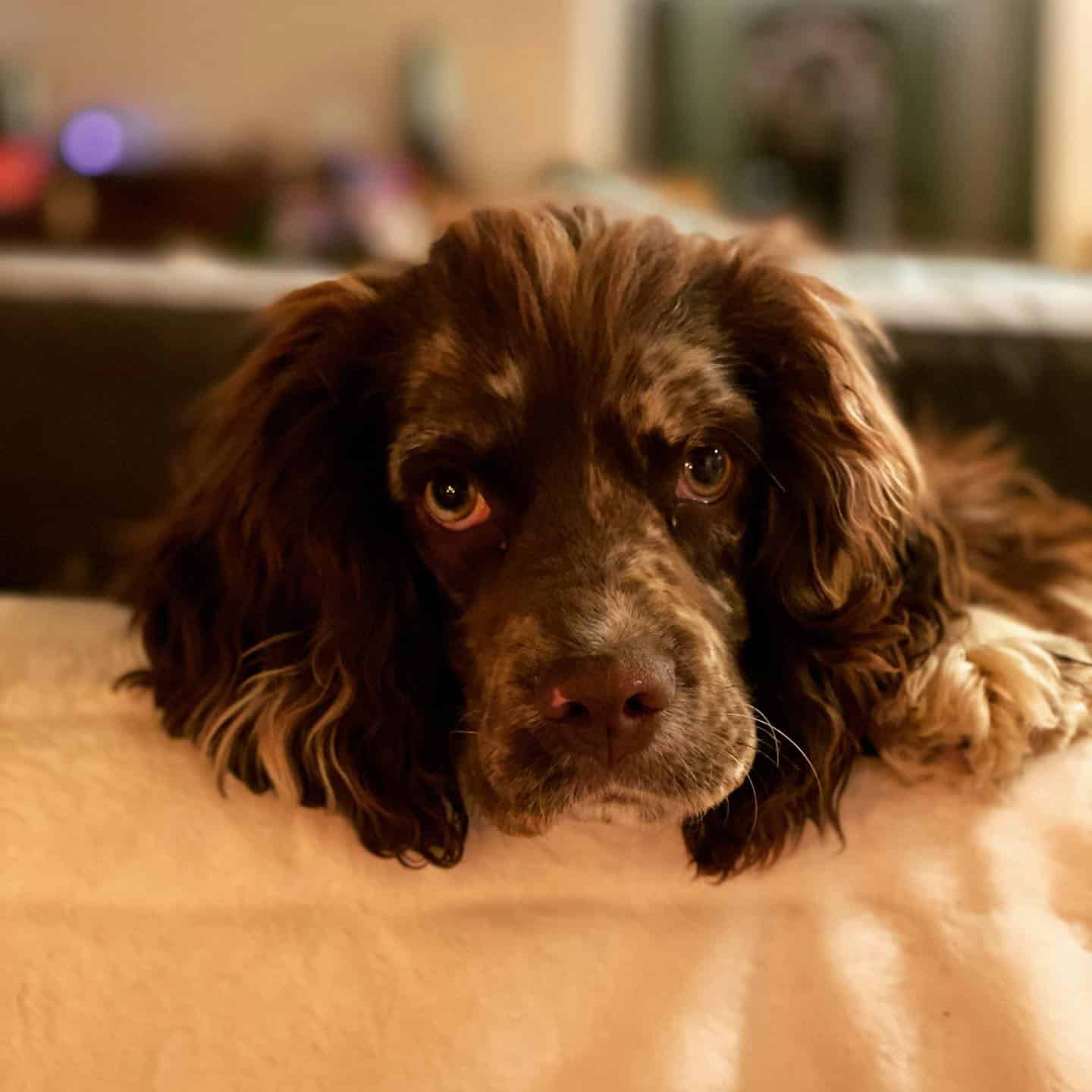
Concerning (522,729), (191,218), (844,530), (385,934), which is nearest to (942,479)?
(844,530)

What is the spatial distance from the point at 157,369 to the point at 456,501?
3.07 ft

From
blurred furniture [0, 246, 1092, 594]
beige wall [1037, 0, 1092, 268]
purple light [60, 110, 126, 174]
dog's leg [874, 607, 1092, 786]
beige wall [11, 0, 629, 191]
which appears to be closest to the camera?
dog's leg [874, 607, 1092, 786]

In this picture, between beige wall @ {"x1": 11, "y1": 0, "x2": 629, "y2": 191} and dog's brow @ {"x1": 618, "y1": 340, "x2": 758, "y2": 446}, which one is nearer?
dog's brow @ {"x1": 618, "y1": 340, "x2": 758, "y2": 446}

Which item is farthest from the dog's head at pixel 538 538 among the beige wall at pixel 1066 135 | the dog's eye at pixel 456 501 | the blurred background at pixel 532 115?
the beige wall at pixel 1066 135

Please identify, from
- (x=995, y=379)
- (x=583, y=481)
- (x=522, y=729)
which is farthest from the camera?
(x=995, y=379)

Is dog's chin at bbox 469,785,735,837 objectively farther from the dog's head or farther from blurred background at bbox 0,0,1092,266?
blurred background at bbox 0,0,1092,266

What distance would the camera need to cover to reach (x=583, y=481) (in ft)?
4.44

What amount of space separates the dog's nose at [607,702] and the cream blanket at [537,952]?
7.0 inches

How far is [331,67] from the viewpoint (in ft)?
23.2

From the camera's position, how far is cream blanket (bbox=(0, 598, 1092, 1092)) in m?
1.20

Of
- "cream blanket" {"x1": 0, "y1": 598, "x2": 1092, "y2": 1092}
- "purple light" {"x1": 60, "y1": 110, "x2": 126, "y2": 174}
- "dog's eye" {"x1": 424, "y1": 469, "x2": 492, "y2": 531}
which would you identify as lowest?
"cream blanket" {"x1": 0, "y1": 598, "x2": 1092, "y2": 1092}

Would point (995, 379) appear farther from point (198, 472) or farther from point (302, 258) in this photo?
point (302, 258)

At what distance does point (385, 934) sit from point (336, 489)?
1.75ft

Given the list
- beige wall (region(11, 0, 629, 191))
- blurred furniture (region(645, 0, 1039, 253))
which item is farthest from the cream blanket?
beige wall (region(11, 0, 629, 191))
